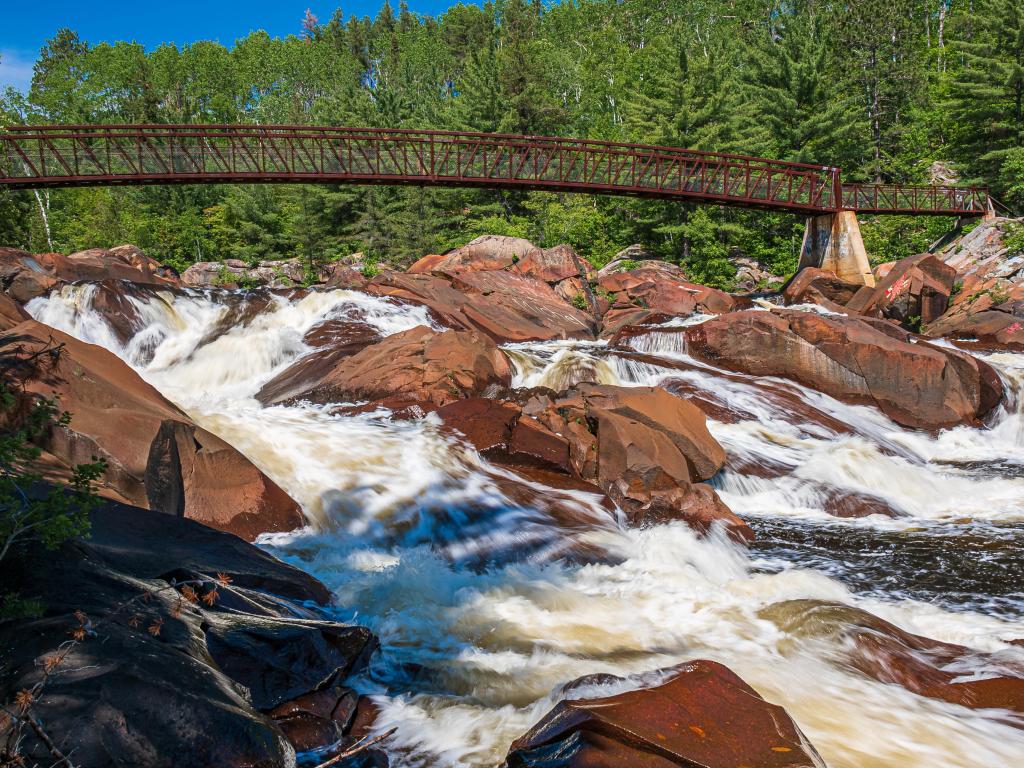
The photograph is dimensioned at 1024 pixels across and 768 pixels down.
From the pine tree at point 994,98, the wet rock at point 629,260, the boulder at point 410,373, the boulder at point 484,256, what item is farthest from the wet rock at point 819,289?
the boulder at point 410,373

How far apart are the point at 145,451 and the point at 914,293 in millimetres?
22781

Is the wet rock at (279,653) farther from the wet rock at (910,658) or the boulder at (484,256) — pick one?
the boulder at (484,256)

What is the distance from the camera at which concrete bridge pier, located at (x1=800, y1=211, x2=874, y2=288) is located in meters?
27.1

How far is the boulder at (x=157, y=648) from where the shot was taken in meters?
2.94

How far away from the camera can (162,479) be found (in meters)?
6.69

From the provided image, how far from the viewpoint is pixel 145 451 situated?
6.93m

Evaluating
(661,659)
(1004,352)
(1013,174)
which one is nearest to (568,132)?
(1013,174)

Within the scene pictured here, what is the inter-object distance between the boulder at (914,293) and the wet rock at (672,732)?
22.1m

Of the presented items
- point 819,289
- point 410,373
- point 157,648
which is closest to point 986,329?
point 819,289

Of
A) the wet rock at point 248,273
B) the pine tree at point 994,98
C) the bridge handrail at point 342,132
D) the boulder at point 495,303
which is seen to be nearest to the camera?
the boulder at point 495,303

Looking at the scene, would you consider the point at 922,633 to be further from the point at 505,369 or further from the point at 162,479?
the point at 505,369

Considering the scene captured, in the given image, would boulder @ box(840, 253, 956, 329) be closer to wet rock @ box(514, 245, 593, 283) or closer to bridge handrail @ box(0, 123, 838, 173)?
bridge handrail @ box(0, 123, 838, 173)

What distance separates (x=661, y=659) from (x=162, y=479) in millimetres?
4703

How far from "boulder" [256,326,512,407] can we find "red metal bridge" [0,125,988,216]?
12917 mm
